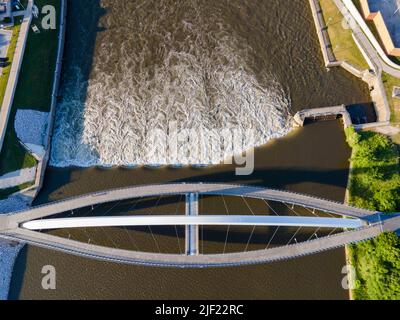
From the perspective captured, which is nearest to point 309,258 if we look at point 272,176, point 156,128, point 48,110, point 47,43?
point 272,176

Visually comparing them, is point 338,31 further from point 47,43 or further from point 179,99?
point 47,43

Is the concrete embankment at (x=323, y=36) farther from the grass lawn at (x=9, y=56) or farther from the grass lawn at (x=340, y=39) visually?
the grass lawn at (x=9, y=56)

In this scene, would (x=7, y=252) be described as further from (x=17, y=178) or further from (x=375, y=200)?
(x=375, y=200)

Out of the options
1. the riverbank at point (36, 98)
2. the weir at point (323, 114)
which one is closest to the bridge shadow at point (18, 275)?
the riverbank at point (36, 98)

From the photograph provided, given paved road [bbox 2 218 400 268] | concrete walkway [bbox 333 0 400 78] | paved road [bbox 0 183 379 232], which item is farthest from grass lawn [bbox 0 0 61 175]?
concrete walkway [bbox 333 0 400 78]

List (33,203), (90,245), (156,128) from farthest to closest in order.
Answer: (156,128), (33,203), (90,245)

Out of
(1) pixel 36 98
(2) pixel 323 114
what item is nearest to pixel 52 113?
(1) pixel 36 98
